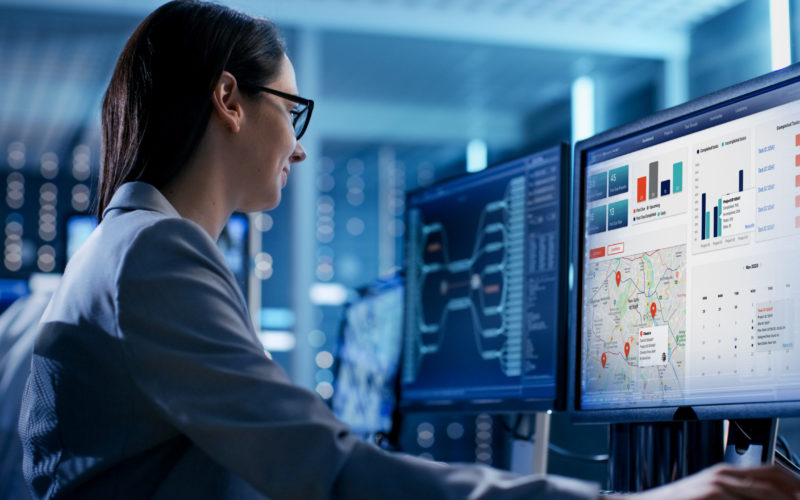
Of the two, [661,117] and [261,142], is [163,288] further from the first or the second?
[661,117]

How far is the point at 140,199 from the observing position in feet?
3.40

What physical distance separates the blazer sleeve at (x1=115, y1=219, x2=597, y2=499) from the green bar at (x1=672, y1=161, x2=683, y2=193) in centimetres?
53

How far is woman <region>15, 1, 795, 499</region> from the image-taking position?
0.78 metres

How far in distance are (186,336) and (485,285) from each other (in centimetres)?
84

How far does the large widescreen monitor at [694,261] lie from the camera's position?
3.32 ft

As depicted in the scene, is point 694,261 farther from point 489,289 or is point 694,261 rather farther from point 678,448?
point 489,289

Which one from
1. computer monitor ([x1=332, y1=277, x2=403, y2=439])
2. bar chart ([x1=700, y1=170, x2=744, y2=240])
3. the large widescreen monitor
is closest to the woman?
the large widescreen monitor

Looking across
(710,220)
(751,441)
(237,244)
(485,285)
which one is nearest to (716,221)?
(710,220)

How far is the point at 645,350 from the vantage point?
1.19 meters

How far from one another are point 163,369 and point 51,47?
4440mm

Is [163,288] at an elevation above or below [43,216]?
below

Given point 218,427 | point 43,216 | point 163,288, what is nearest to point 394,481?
point 218,427

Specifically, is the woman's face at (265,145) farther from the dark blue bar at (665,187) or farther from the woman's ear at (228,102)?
the dark blue bar at (665,187)

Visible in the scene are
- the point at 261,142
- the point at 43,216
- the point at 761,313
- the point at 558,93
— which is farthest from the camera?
the point at 558,93
